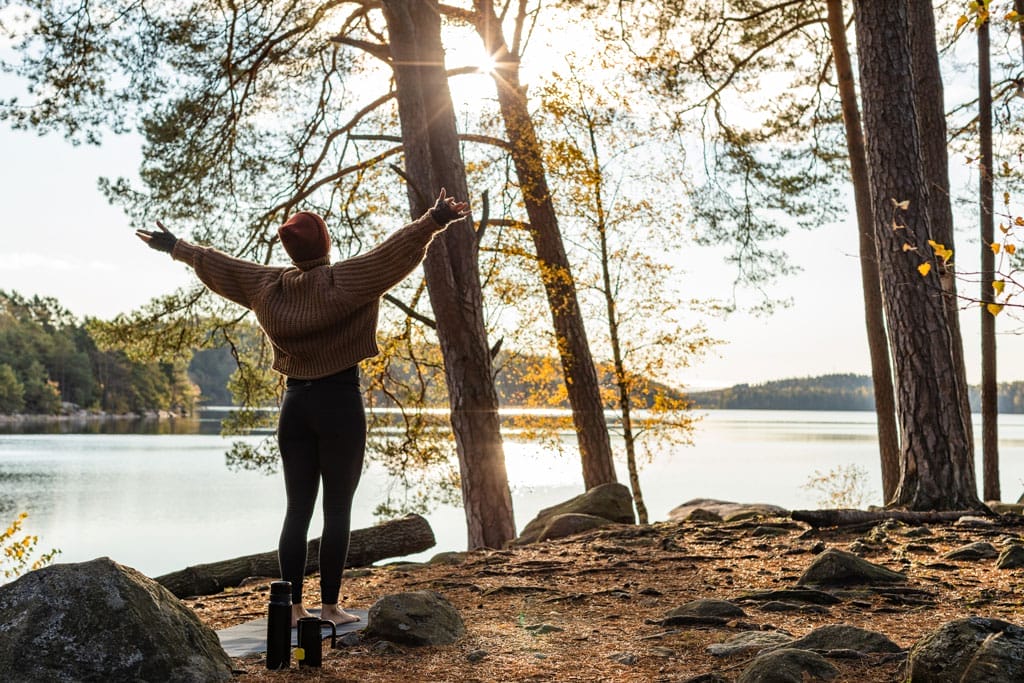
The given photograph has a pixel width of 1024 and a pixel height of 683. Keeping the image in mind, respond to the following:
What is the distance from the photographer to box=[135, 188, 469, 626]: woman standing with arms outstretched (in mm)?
3975

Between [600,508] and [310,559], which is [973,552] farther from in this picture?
[310,559]

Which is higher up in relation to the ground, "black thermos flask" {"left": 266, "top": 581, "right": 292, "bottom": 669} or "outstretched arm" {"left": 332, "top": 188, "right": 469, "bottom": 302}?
"outstretched arm" {"left": 332, "top": 188, "right": 469, "bottom": 302}

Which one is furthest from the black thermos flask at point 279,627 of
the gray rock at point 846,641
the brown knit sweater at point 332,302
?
the gray rock at point 846,641

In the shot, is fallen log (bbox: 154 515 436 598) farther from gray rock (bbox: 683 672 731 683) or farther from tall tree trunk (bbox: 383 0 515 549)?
gray rock (bbox: 683 672 731 683)

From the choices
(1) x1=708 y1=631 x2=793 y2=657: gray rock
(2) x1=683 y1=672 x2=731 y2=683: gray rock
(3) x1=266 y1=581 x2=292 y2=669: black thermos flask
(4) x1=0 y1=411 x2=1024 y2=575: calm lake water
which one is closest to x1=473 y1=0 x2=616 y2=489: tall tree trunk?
(4) x1=0 y1=411 x2=1024 y2=575: calm lake water

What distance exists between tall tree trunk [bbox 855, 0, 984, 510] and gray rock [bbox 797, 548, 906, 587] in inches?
94.3

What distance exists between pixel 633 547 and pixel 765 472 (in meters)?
32.3

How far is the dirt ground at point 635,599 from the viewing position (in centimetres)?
350

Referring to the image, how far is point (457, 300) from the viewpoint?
7.99 metres

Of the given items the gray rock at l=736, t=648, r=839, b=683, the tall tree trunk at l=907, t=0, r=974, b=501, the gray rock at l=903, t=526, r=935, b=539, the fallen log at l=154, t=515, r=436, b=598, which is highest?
the tall tree trunk at l=907, t=0, r=974, b=501

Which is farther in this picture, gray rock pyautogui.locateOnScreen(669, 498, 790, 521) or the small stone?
gray rock pyautogui.locateOnScreen(669, 498, 790, 521)

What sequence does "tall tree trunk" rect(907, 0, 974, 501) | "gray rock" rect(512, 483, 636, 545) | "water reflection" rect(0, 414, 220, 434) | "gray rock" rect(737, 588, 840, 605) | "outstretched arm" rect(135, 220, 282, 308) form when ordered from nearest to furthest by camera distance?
"outstretched arm" rect(135, 220, 282, 308), "gray rock" rect(737, 588, 840, 605), "gray rock" rect(512, 483, 636, 545), "tall tree trunk" rect(907, 0, 974, 501), "water reflection" rect(0, 414, 220, 434)

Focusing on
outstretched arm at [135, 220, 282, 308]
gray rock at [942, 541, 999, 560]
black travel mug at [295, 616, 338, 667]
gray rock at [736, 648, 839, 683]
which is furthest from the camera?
gray rock at [942, 541, 999, 560]


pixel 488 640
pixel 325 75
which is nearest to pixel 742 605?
pixel 488 640
